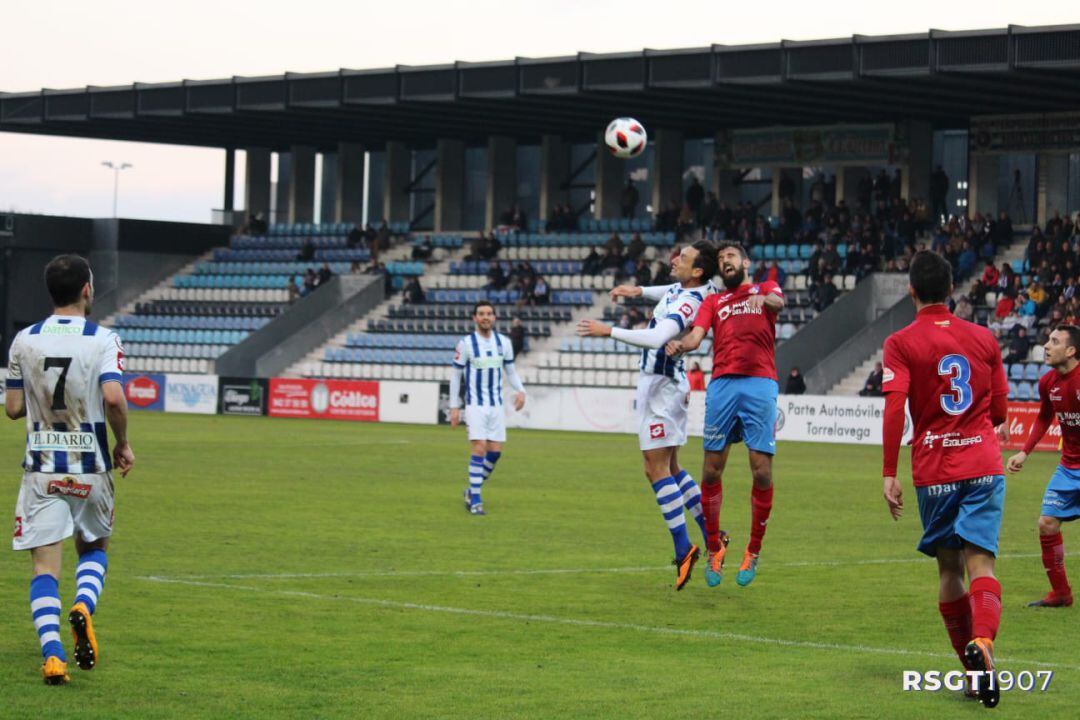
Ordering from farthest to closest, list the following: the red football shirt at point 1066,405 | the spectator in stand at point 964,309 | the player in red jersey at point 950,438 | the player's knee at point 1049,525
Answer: the spectator in stand at point 964,309 < the player's knee at point 1049,525 < the red football shirt at point 1066,405 < the player in red jersey at point 950,438

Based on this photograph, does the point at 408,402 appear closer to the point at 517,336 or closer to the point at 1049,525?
the point at 517,336

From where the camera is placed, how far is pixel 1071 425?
11.6m

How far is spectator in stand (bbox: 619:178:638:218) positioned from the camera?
175 ft

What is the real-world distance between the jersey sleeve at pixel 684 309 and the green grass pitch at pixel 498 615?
1.92 meters

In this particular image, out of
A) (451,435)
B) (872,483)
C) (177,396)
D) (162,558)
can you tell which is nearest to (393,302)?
(177,396)

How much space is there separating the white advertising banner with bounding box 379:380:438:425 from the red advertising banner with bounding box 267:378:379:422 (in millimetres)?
230

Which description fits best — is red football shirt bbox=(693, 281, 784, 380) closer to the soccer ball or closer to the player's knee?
the player's knee

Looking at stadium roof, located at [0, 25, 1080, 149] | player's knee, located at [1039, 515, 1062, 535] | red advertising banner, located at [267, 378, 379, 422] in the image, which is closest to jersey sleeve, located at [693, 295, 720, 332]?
player's knee, located at [1039, 515, 1062, 535]

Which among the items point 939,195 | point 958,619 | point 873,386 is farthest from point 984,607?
point 939,195

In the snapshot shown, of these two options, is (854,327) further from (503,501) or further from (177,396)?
(503,501)

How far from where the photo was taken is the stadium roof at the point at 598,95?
40.4 m

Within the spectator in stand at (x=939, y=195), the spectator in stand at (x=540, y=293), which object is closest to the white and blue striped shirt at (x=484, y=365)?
the spectator in stand at (x=540, y=293)

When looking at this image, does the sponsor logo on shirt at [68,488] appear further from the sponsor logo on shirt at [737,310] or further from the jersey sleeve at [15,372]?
the sponsor logo on shirt at [737,310]

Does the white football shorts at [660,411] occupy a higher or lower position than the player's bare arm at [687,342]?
lower
